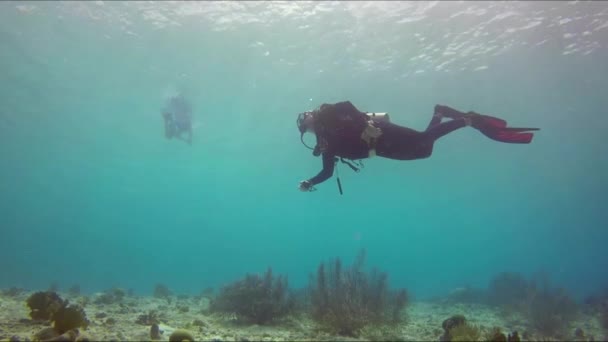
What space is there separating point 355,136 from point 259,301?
4703 mm

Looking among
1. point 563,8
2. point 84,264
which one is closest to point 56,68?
point 563,8

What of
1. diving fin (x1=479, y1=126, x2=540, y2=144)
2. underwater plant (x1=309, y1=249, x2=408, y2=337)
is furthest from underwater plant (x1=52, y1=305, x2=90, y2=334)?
diving fin (x1=479, y1=126, x2=540, y2=144)

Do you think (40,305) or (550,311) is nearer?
(40,305)

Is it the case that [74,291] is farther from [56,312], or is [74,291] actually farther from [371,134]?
[371,134]

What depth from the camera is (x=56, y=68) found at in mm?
23766

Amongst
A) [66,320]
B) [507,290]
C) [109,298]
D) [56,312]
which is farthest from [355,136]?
[507,290]

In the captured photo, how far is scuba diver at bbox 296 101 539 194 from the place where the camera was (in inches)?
255

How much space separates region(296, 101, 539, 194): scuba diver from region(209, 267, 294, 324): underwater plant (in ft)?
11.2

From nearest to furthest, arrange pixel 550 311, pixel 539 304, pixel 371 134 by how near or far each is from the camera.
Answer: pixel 371 134 < pixel 550 311 < pixel 539 304

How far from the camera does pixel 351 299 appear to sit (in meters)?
7.62

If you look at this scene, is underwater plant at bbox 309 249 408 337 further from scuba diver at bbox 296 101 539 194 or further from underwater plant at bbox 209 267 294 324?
scuba diver at bbox 296 101 539 194

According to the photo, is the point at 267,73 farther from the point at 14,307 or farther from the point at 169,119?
the point at 14,307

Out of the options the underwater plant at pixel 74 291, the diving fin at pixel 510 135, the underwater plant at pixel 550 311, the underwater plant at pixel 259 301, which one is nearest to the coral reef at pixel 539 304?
the underwater plant at pixel 550 311

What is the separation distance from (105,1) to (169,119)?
6.73 metres
